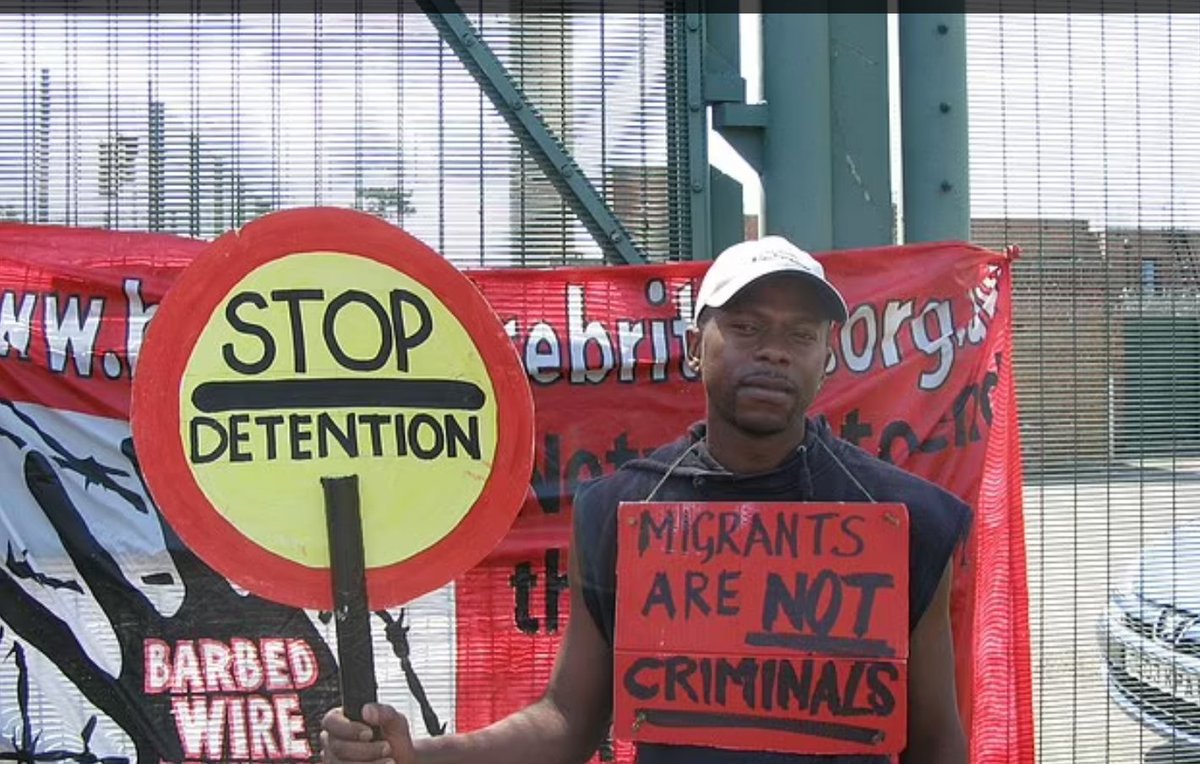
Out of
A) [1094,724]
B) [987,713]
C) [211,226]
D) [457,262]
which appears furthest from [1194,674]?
[211,226]

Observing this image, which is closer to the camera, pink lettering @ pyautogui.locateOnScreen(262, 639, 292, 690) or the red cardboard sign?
the red cardboard sign

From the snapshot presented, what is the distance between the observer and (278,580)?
1562 mm

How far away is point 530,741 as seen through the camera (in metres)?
1.91

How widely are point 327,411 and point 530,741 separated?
62cm

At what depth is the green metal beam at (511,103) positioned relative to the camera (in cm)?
317

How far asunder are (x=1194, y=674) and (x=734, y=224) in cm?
179

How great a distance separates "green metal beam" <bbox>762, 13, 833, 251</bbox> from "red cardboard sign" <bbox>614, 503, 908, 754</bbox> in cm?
145

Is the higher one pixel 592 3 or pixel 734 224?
pixel 592 3

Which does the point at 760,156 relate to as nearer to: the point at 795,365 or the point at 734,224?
the point at 734,224

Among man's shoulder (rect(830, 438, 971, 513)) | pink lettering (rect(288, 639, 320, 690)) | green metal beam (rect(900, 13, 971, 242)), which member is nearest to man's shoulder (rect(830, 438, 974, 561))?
man's shoulder (rect(830, 438, 971, 513))

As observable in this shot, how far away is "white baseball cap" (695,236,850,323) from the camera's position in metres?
1.85

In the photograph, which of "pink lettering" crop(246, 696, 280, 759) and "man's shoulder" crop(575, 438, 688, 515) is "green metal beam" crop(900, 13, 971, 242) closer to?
"man's shoulder" crop(575, 438, 688, 515)

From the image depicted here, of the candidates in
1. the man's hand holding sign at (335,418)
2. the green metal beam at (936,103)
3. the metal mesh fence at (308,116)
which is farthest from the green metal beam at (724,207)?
the man's hand holding sign at (335,418)

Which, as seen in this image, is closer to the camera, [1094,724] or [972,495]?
[972,495]
